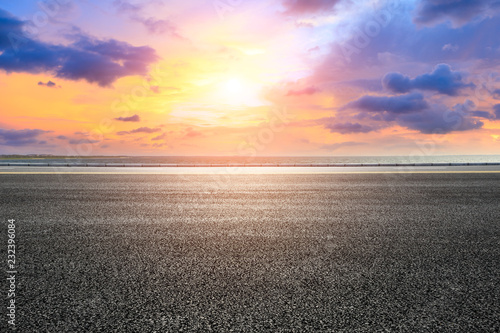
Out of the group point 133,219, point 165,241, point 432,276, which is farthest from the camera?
point 133,219

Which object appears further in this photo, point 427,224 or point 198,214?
point 198,214

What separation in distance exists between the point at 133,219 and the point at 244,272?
3.44m

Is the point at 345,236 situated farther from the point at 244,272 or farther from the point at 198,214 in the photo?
the point at 198,214

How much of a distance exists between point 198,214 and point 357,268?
12.4 ft

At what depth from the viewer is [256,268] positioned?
355cm

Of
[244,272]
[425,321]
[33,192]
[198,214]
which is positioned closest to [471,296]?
[425,321]

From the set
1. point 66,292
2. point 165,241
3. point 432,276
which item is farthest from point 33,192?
point 432,276

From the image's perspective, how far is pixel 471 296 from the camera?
9.46ft

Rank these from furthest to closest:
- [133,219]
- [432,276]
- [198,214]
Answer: [198,214], [133,219], [432,276]

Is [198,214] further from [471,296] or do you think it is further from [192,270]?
[471,296]

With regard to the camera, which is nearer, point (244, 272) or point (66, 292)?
point (66, 292)

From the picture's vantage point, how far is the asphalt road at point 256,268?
248cm

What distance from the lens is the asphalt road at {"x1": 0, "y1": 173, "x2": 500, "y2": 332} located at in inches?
97.7

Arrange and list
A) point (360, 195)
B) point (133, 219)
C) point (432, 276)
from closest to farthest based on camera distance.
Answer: point (432, 276) → point (133, 219) → point (360, 195)
